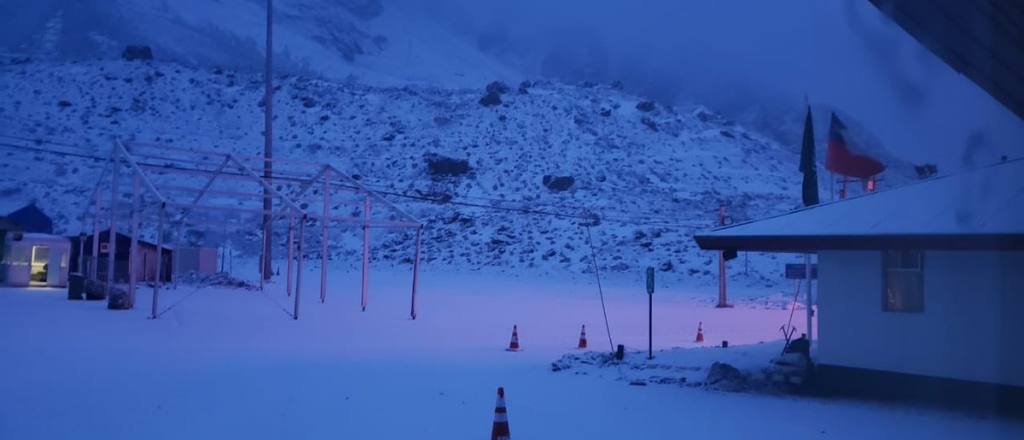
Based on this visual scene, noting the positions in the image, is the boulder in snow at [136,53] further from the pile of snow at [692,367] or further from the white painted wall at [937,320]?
the white painted wall at [937,320]

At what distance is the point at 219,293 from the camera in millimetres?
34375

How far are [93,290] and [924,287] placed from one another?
28376 millimetres

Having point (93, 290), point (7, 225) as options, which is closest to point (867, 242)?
point (93, 290)

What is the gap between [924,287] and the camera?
1134 cm

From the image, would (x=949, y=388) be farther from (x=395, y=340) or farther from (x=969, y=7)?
(x=395, y=340)

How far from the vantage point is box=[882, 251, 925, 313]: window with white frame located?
1148cm

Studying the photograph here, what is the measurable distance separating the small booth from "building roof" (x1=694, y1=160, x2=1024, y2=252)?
3475cm

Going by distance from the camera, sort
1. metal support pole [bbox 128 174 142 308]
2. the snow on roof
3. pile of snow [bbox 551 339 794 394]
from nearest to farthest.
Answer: pile of snow [bbox 551 339 794 394] < metal support pole [bbox 128 174 142 308] < the snow on roof

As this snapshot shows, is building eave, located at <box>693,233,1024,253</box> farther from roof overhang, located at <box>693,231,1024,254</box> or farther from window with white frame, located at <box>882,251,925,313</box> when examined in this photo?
window with white frame, located at <box>882,251,925,313</box>

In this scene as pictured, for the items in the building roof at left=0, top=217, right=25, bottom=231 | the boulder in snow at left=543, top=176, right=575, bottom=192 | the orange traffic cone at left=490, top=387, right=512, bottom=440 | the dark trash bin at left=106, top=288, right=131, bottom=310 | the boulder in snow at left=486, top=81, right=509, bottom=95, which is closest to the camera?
the orange traffic cone at left=490, top=387, right=512, bottom=440

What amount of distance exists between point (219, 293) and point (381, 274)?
1599cm

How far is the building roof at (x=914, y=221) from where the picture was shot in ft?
33.8

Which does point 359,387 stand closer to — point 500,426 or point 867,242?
point 500,426

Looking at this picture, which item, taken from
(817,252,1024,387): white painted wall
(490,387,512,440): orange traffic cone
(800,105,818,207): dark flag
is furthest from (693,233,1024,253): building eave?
(800,105,818,207): dark flag
